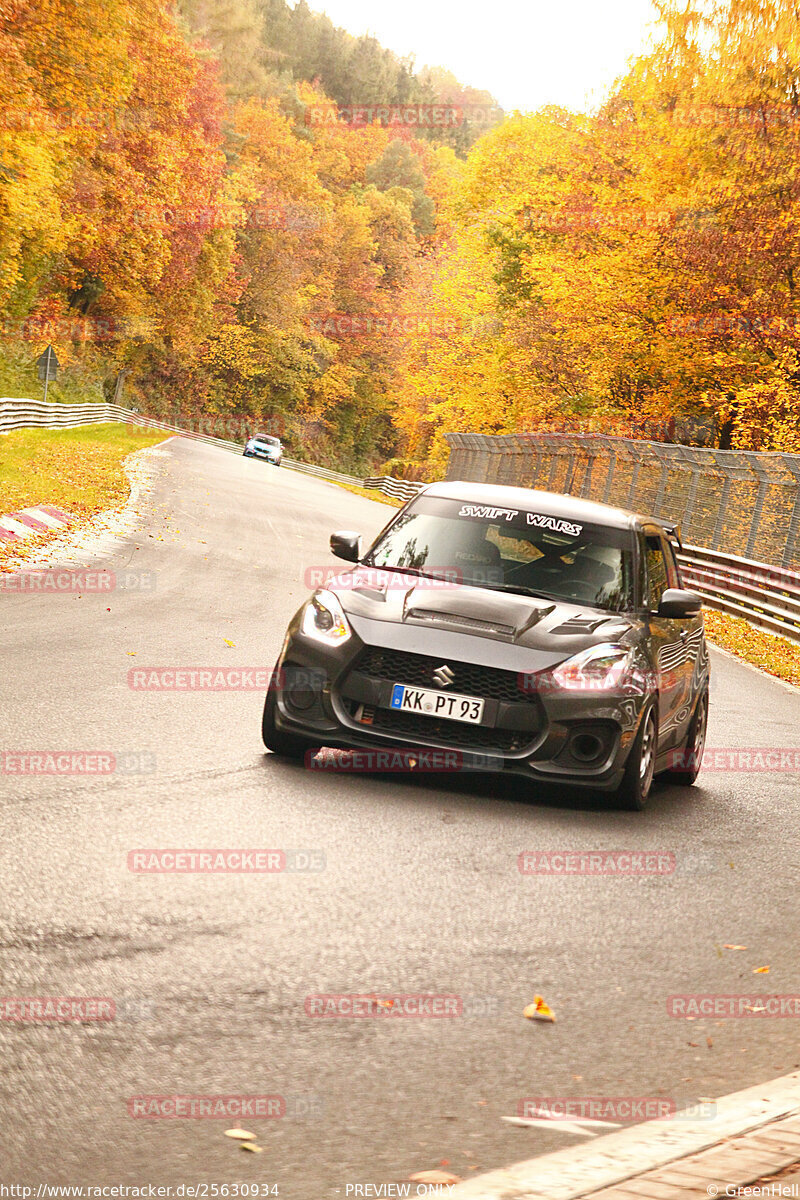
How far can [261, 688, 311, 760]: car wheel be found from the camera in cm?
840

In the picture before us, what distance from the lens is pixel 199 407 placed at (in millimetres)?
95750

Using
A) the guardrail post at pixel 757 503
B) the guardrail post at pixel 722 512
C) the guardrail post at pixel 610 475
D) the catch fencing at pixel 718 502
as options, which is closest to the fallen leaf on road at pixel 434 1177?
the catch fencing at pixel 718 502

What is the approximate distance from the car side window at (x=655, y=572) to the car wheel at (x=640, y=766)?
908 mm

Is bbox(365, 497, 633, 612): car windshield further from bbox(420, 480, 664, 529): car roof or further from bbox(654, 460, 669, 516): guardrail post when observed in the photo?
bbox(654, 460, 669, 516): guardrail post

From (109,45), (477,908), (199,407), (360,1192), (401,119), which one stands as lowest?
(199,407)

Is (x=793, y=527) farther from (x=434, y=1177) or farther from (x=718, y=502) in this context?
(x=434, y=1177)

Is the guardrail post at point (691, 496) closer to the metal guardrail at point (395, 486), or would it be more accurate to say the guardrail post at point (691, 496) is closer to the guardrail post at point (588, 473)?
the guardrail post at point (588, 473)

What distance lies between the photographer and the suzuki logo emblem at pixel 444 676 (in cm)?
788

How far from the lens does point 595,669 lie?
A: 8.04m

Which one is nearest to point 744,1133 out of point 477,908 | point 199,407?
point 477,908

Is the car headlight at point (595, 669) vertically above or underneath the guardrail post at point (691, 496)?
above

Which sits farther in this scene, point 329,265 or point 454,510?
point 329,265

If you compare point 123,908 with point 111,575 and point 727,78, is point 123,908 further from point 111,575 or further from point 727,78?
point 727,78

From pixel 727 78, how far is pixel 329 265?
74.6 metres
